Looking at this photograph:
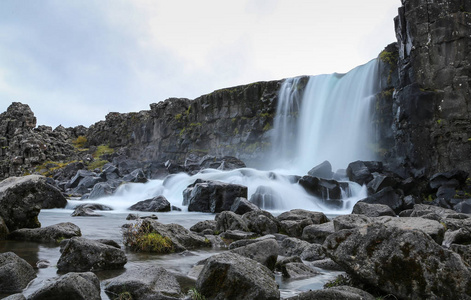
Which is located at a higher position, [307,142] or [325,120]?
[325,120]

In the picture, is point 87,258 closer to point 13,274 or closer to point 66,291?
point 13,274

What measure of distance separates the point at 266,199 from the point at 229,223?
1386 cm

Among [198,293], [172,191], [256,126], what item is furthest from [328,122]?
[198,293]

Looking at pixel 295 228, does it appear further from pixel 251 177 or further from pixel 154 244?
pixel 251 177

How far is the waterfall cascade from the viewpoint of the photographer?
29.0 metres

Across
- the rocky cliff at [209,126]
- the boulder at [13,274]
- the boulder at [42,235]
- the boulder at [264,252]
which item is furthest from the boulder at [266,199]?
the rocky cliff at [209,126]

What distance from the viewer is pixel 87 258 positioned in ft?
22.0

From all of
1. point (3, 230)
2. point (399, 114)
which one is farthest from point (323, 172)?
point (3, 230)

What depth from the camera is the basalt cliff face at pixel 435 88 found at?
30.1 meters

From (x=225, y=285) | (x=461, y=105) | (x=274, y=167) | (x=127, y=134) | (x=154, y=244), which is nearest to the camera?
(x=225, y=285)

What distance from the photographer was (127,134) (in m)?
94.3

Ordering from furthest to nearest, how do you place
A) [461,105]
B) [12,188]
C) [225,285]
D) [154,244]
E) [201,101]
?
[201,101] → [461,105] → [12,188] → [154,244] → [225,285]

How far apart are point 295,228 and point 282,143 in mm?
47272

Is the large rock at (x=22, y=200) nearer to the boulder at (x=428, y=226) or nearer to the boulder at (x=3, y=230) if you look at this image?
the boulder at (x=3, y=230)
